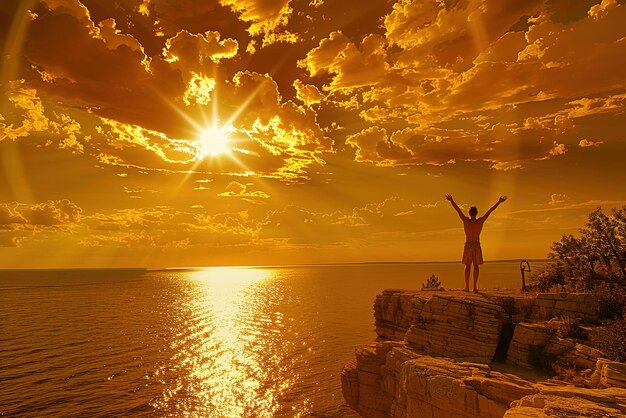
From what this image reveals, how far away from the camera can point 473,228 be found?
61.6ft

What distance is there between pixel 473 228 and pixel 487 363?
687 centimetres

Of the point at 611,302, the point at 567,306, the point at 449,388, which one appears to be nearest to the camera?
the point at 449,388

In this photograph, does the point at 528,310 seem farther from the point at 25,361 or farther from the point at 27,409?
the point at 25,361

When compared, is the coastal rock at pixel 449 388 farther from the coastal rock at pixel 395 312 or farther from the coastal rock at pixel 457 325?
the coastal rock at pixel 395 312

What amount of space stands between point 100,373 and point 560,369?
4014 centimetres

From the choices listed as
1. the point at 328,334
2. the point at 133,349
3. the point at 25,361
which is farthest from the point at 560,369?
the point at 25,361

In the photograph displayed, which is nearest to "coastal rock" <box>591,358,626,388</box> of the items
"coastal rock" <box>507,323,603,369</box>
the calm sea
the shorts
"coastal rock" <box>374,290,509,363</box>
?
"coastal rock" <box>507,323,603,369</box>

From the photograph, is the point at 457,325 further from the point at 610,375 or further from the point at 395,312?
the point at 610,375

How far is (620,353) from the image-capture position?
13.6 meters

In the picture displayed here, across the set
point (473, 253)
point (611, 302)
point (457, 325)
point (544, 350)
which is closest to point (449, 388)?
point (457, 325)

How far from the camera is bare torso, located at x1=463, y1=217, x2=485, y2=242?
1859 cm

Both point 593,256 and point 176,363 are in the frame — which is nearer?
point 593,256

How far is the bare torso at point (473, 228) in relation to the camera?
1859cm

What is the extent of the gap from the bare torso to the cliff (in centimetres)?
357
